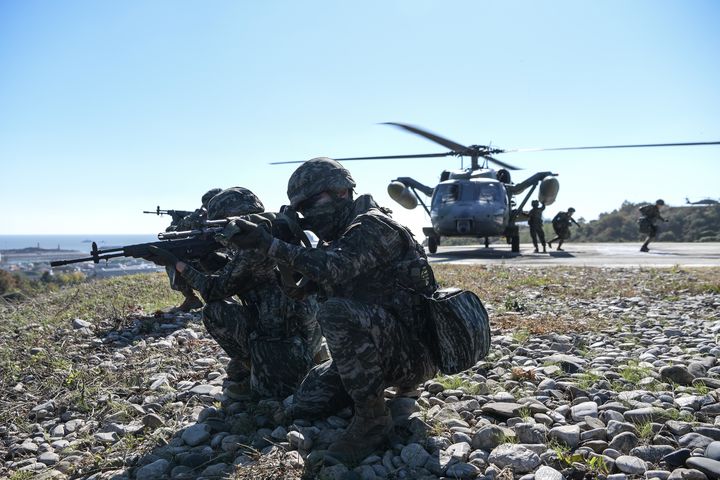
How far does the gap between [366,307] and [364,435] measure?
67cm

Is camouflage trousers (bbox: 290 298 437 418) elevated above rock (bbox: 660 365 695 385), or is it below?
above

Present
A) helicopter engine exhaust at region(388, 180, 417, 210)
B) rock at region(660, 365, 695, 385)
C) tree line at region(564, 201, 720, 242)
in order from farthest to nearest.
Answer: tree line at region(564, 201, 720, 242), helicopter engine exhaust at region(388, 180, 417, 210), rock at region(660, 365, 695, 385)

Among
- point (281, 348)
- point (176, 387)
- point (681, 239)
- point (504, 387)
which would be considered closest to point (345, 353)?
point (281, 348)

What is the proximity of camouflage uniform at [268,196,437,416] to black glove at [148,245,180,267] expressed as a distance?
1.50 m

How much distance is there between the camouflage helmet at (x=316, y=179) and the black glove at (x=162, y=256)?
52.5 inches

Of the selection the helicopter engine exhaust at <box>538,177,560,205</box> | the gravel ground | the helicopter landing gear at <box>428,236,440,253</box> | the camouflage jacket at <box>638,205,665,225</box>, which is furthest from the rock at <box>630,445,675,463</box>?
the helicopter engine exhaust at <box>538,177,560,205</box>

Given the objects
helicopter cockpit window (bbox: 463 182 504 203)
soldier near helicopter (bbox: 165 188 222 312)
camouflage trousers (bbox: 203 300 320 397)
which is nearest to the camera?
camouflage trousers (bbox: 203 300 320 397)

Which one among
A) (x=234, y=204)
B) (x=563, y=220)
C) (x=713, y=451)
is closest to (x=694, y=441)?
(x=713, y=451)

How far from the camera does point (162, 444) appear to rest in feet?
10.0

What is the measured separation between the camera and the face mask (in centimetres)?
329

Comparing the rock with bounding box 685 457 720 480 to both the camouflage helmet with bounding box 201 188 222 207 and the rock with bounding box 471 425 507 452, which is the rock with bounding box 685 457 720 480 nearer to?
the rock with bounding box 471 425 507 452

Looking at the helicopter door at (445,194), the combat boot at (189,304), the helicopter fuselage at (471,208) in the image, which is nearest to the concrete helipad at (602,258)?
the helicopter fuselage at (471,208)

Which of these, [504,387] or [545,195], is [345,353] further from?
[545,195]

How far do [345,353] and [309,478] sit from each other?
24.9 inches
